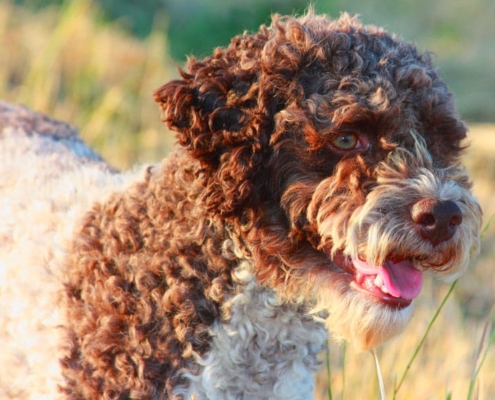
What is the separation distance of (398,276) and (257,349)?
560mm

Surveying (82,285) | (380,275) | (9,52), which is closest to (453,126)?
(380,275)

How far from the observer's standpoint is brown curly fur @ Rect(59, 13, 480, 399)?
9.23 ft

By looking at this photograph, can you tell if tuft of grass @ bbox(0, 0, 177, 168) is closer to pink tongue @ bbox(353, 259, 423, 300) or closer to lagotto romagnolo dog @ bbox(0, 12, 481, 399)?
lagotto romagnolo dog @ bbox(0, 12, 481, 399)

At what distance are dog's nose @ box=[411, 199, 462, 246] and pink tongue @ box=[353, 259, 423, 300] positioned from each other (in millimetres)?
199

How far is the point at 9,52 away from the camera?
28.2ft

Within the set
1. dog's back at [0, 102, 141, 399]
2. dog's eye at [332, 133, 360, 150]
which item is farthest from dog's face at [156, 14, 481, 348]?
dog's back at [0, 102, 141, 399]

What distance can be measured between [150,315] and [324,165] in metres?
0.78

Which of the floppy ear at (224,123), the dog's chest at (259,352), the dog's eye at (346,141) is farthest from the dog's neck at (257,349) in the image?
the dog's eye at (346,141)

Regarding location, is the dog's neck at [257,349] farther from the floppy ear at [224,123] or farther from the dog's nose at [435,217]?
the dog's nose at [435,217]

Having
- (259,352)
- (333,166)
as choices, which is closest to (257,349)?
(259,352)

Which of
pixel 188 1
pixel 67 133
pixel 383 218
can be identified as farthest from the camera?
pixel 188 1

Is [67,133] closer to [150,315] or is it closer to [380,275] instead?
[150,315]

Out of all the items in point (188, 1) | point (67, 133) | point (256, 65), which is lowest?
point (256, 65)

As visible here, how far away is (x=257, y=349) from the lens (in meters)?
3.07
